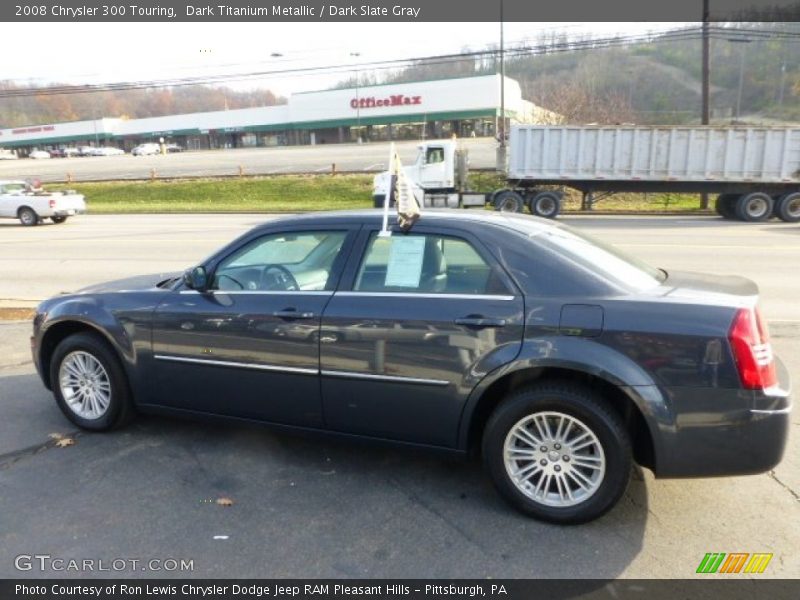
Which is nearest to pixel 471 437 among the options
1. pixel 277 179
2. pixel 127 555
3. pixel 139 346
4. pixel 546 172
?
pixel 127 555

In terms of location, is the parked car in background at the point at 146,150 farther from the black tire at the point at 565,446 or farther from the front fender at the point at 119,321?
the black tire at the point at 565,446

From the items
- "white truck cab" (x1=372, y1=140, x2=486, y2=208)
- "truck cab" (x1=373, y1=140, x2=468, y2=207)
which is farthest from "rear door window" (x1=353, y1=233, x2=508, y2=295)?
"truck cab" (x1=373, y1=140, x2=468, y2=207)

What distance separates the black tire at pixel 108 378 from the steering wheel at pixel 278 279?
1.22 meters

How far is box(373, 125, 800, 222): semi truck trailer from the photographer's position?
770 inches

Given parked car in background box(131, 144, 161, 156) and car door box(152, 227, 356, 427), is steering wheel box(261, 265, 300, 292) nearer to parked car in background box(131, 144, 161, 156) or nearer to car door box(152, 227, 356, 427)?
car door box(152, 227, 356, 427)

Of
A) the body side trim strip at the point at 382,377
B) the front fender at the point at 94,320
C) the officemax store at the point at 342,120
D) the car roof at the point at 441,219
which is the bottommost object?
the body side trim strip at the point at 382,377

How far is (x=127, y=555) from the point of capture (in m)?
2.87

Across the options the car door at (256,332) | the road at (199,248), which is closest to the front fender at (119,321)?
the car door at (256,332)

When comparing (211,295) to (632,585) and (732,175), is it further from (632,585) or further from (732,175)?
(732,175)

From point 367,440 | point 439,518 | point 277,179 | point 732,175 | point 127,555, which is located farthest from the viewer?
point 277,179

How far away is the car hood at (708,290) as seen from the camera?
304cm

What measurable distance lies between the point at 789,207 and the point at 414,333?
20.9 m

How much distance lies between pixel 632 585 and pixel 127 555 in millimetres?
2352

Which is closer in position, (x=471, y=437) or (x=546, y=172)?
(x=471, y=437)
